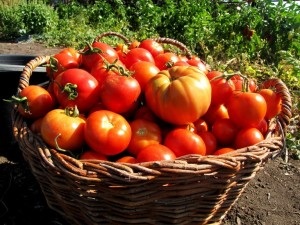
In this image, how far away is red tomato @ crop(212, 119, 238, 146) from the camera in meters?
1.73

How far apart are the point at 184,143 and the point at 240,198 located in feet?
2.99

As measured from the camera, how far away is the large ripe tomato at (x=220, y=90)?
176cm

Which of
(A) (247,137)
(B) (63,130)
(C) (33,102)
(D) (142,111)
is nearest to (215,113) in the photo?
(A) (247,137)

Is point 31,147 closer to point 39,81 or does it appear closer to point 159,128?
point 159,128

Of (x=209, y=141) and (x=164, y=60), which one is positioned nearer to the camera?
(x=209, y=141)

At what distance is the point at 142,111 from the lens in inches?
69.3

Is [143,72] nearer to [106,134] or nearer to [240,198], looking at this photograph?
[106,134]

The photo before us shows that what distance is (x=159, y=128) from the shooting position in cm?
169

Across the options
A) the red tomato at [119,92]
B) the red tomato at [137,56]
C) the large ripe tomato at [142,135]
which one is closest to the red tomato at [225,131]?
the large ripe tomato at [142,135]

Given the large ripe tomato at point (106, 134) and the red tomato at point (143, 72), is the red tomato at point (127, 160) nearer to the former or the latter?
the large ripe tomato at point (106, 134)

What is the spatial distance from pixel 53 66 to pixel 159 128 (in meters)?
0.62

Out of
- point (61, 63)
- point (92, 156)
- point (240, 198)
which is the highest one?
point (61, 63)

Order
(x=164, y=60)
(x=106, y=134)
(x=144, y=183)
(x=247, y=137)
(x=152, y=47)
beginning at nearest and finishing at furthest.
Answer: (x=144, y=183)
(x=106, y=134)
(x=247, y=137)
(x=164, y=60)
(x=152, y=47)

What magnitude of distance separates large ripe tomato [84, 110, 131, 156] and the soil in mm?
641
